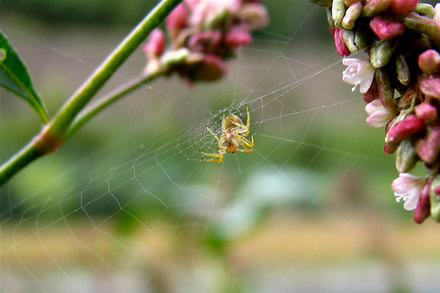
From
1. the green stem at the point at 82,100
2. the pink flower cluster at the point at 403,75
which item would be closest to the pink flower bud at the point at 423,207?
the pink flower cluster at the point at 403,75

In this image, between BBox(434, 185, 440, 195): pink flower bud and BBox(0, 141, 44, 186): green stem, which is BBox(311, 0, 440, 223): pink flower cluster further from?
BBox(0, 141, 44, 186): green stem

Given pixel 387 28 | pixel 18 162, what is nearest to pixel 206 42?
pixel 18 162

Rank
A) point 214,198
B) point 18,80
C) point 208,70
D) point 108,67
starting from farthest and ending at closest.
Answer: point 214,198, point 208,70, point 18,80, point 108,67

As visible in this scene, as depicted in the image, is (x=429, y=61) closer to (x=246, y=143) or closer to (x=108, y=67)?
(x=108, y=67)

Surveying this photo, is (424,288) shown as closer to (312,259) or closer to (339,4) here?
(312,259)

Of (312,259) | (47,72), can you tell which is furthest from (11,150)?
(312,259)

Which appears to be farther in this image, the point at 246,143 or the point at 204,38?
the point at 246,143

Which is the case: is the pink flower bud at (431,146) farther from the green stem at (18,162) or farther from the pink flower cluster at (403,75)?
the green stem at (18,162)

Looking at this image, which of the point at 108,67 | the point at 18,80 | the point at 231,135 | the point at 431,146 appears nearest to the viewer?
the point at 431,146
